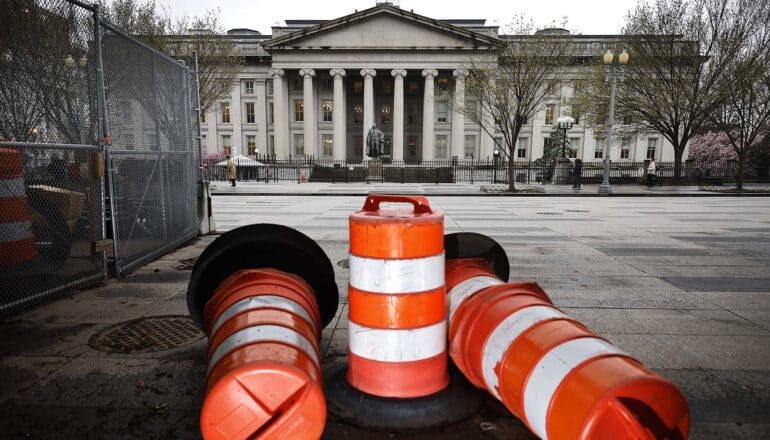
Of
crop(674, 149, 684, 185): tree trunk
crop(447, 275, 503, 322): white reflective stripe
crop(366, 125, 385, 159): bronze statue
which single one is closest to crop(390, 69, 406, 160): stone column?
crop(366, 125, 385, 159): bronze statue

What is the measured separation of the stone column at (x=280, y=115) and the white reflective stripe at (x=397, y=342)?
5834 centimetres

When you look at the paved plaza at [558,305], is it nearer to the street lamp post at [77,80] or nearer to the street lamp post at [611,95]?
the street lamp post at [77,80]

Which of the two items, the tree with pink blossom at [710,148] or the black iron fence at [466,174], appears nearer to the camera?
the black iron fence at [466,174]

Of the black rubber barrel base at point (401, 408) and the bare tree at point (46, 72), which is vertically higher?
the bare tree at point (46, 72)

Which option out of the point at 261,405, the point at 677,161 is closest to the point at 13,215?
the point at 261,405

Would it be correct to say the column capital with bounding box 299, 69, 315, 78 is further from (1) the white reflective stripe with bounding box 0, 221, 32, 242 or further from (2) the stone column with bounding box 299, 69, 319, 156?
(1) the white reflective stripe with bounding box 0, 221, 32, 242

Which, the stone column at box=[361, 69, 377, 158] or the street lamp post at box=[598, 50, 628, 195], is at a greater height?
the stone column at box=[361, 69, 377, 158]

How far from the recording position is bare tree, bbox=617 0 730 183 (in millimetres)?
25500

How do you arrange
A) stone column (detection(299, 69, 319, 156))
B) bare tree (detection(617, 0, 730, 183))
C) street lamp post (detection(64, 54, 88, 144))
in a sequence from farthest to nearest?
1. stone column (detection(299, 69, 319, 156))
2. bare tree (detection(617, 0, 730, 183))
3. street lamp post (detection(64, 54, 88, 144))

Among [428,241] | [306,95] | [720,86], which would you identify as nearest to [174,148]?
[428,241]

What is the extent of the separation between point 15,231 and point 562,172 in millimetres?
34147

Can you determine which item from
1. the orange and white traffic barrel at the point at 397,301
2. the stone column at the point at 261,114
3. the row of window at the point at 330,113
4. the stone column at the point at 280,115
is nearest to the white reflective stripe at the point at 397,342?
the orange and white traffic barrel at the point at 397,301

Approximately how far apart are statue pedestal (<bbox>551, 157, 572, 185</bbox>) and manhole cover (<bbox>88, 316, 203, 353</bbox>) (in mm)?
33260

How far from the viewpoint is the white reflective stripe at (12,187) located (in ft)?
16.3
